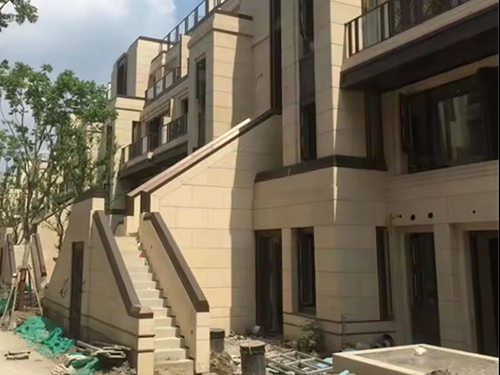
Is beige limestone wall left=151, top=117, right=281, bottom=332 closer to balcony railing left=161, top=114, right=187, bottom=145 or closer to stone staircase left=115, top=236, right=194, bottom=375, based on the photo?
stone staircase left=115, top=236, right=194, bottom=375

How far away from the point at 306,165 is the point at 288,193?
0.92 metres

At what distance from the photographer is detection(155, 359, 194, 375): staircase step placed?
31.0 ft

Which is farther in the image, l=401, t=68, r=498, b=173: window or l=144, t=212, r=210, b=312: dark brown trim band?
l=401, t=68, r=498, b=173: window

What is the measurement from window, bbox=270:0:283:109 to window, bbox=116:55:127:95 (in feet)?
61.9

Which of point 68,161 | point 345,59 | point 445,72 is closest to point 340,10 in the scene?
point 345,59

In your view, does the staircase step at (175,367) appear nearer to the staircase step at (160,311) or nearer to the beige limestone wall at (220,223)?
the staircase step at (160,311)

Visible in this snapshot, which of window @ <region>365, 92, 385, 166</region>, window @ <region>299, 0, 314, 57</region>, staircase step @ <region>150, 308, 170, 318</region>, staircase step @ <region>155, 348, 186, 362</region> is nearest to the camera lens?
staircase step @ <region>155, 348, 186, 362</region>

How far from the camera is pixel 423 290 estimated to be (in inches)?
438

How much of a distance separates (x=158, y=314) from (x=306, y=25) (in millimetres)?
8050

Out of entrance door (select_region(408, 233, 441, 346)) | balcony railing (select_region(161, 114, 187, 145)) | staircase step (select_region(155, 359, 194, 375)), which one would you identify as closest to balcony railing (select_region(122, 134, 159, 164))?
balcony railing (select_region(161, 114, 187, 145))

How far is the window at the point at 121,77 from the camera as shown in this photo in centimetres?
3353

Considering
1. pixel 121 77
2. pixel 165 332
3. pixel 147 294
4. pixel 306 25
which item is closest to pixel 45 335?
pixel 147 294

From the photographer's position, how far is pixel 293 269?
497 inches

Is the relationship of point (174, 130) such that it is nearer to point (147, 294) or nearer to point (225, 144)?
point (225, 144)
